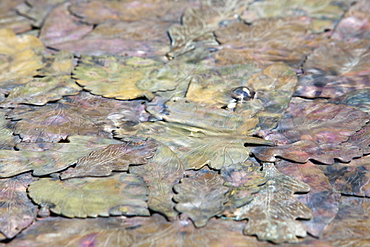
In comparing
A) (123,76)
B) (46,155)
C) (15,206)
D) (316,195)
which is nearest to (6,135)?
(46,155)

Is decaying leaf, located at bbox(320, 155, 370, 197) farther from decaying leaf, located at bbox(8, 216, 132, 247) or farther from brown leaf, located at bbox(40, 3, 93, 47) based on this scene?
brown leaf, located at bbox(40, 3, 93, 47)

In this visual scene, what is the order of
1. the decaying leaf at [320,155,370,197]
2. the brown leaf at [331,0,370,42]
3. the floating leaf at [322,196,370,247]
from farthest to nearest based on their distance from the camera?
the brown leaf at [331,0,370,42] < the decaying leaf at [320,155,370,197] < the floating leaf at [322,196,370,247]

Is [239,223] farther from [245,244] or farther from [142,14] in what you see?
[142,14]

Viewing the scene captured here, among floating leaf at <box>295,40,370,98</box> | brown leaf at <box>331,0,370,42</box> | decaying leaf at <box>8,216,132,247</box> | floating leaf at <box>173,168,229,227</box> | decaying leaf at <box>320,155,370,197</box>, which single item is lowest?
decaying leaf at <box>8,216,132,247</box>

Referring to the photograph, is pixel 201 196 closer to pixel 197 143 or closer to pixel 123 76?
pixel 197 143

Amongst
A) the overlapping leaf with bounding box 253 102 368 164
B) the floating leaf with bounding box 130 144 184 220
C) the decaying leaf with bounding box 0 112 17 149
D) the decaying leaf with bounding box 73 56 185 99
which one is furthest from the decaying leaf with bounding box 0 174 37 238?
the overlapping leaf with bounding box 253 102 368 164

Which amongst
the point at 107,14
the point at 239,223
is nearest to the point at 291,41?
the point at 107,14
